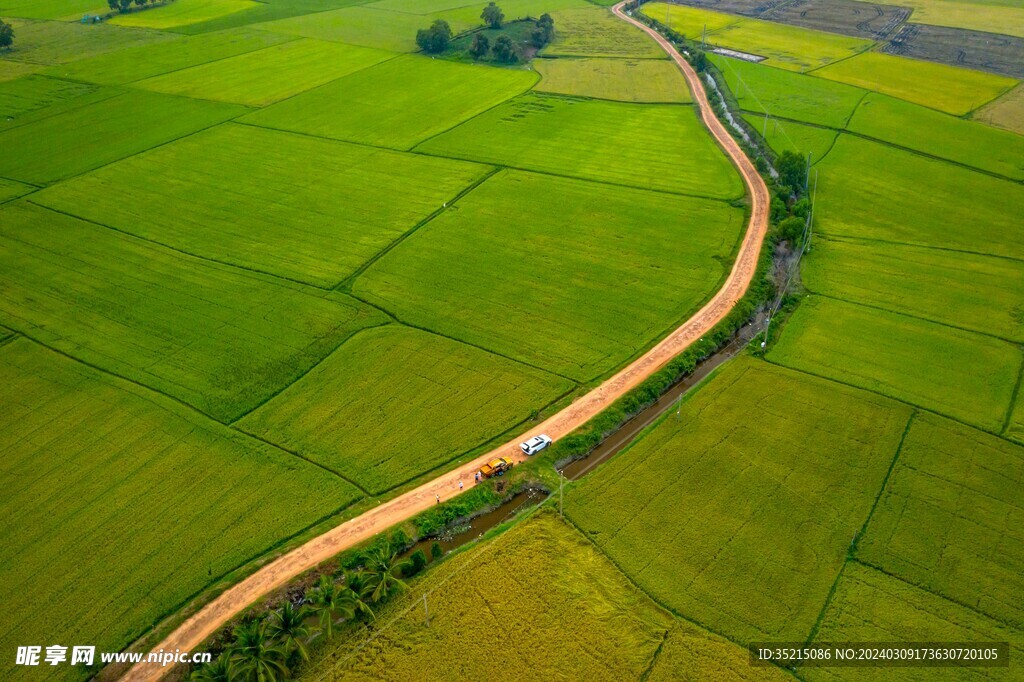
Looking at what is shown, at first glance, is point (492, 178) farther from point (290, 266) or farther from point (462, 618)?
point (462, 618)

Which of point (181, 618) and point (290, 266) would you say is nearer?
point (181, 618)

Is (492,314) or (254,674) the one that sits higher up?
(492,314)

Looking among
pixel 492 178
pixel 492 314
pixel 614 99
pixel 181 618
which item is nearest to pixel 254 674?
pixel 181 618

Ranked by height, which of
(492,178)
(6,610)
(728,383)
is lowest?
(6,610)

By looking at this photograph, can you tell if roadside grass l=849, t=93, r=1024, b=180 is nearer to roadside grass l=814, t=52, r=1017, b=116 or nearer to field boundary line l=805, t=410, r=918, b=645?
roadside grass l=814, t=52, r=1017, b=116

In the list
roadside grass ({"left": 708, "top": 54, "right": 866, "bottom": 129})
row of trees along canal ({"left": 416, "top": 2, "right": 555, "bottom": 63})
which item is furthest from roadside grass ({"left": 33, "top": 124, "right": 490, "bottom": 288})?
roadside grass ({"left": 708, "top": 54, "right": 866, "bottom": 129})

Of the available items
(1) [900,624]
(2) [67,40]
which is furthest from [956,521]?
(2) [67,40]

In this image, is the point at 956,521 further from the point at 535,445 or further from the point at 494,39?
the point at 494,39
